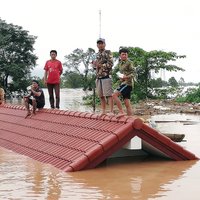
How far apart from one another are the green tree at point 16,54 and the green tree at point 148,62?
819 centimetres

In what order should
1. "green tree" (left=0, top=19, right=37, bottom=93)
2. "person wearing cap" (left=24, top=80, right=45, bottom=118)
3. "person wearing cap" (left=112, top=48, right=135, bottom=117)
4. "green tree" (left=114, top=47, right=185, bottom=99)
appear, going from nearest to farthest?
"person wearing cap" (left=112, top=48, right=135, bottom=117)
"person wearing cap" (left=24, top=80, right=45, bottom=118)
"green tree" (left=114, top=47, right=185, bottom=99)
"green tree" (left=0, top=19, right=37, bottom=93)

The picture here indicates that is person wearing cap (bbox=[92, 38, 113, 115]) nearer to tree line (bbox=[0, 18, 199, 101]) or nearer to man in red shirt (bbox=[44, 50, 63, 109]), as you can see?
man in red shirt (bbox=[44, 50, 63, 109])

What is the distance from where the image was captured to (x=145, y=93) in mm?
34719

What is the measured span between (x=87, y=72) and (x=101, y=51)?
2030 inches

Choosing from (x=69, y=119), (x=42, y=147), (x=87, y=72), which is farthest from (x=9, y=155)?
(x=87, y=72)

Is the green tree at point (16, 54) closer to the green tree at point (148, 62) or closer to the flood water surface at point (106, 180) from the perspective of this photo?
the green tree at point (148, 62)

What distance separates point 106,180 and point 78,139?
5.66 feet

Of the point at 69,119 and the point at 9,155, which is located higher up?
the point at 69,119

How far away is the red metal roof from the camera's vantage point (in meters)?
7.60

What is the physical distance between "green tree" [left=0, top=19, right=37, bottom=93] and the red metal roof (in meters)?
24.9

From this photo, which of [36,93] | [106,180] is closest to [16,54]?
[36,93]

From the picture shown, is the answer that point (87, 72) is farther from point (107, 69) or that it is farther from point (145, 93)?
point (107, 69)

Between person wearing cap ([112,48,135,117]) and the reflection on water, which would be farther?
person wearing cap ([112,48,135,117])

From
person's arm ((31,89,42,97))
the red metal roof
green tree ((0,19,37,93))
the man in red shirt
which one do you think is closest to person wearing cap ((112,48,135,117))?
the red metal roof
